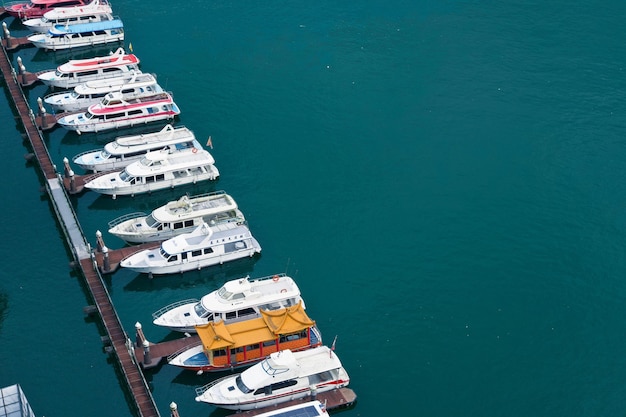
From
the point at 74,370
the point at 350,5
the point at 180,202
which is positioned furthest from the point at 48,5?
the point at 74,370

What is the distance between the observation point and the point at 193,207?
112188mm

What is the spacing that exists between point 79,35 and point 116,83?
21.2 meters

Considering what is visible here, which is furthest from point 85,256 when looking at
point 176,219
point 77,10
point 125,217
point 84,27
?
point 77,10

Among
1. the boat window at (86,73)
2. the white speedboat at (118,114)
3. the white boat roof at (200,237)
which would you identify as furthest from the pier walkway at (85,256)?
the boat window at (86,73)

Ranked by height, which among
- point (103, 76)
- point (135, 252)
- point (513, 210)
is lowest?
point (513, 210)

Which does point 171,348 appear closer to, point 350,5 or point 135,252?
point 135,252

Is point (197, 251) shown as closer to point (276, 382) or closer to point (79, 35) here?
point (276, 382)

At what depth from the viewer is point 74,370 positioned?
95.8 meters

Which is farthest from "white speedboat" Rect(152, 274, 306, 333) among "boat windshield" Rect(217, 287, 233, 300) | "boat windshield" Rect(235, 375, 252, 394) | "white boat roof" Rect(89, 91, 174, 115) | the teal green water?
"white boat roof" Rect(89, 91, 174, 115)

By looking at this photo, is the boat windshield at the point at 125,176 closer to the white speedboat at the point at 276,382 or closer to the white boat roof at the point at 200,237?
the white boat roof at the point at 200,237

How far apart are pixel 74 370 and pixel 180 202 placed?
24957mm

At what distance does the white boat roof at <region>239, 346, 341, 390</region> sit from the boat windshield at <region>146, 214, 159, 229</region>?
26.6 metres

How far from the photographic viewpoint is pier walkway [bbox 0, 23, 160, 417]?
299ft

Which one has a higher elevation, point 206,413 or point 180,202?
point 180,202
